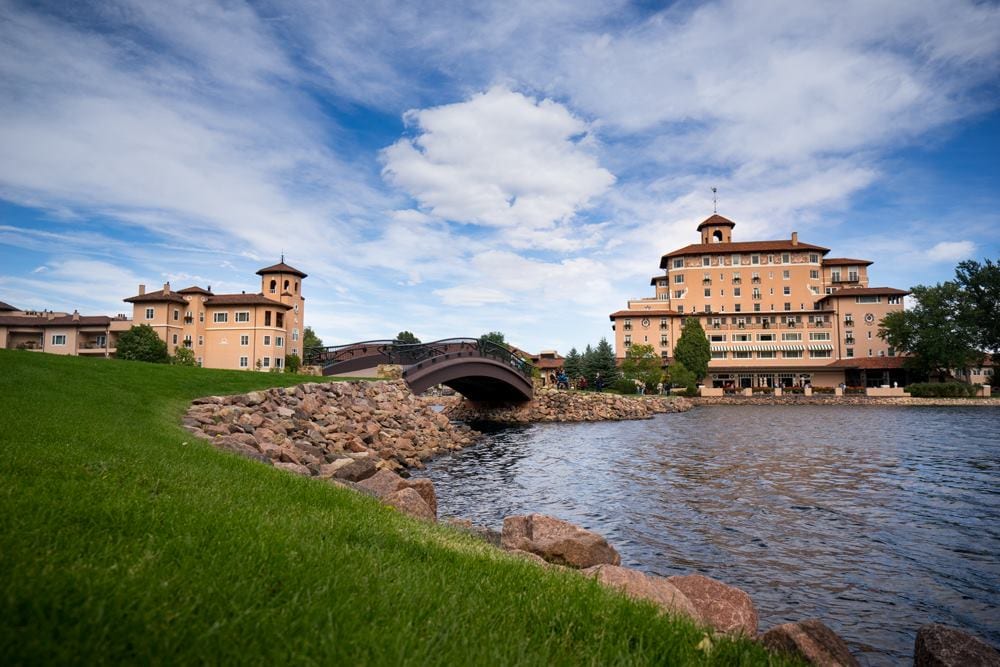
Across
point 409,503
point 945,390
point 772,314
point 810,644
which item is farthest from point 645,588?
point 772,314

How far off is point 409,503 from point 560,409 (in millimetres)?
40568

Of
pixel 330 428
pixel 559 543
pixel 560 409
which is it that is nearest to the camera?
pixel 559 543

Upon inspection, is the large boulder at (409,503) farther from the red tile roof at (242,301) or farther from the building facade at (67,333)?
the building facade at (67,333)

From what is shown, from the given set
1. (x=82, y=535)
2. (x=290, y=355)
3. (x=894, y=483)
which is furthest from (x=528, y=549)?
(x=290, y=355)

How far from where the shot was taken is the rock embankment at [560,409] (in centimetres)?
4819

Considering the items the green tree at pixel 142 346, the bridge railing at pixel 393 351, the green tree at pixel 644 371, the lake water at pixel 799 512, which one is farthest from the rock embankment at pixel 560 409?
the green tree at pixel 142 346

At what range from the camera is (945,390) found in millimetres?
63375

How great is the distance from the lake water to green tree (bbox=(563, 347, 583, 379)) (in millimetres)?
58292

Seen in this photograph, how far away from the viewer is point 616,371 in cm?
8138

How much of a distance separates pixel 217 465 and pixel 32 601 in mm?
6027

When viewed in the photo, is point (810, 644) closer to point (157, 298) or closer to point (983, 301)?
point (157, 298)

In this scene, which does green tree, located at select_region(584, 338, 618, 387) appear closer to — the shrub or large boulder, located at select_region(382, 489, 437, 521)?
the shrub

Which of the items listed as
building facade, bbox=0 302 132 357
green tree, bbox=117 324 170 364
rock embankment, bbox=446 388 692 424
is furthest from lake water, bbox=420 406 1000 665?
building facade, bbox=0 302 132 357

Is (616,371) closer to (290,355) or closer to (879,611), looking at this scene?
(290,355)
